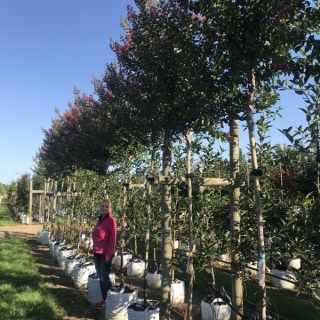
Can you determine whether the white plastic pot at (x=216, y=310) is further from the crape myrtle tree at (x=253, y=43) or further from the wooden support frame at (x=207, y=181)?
the crape myrtle tree at (x=253, y=43)

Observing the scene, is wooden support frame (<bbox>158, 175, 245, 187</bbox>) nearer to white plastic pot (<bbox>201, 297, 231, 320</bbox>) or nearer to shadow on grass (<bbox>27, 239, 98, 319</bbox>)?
white plastic pot (<bbox>201, 297, 231, 320</bbox>)

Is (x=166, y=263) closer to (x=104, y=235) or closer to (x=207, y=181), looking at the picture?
(x=207, y=181)

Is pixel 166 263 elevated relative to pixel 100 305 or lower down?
elevated

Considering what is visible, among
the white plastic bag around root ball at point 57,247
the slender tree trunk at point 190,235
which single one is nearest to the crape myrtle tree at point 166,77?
the slender tree trunk at point 190,235

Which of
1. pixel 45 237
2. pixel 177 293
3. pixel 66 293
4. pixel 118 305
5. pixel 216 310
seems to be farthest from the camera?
pixel 45 237

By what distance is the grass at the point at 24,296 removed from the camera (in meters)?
4.63

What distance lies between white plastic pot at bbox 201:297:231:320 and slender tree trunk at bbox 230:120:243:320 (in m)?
0.91

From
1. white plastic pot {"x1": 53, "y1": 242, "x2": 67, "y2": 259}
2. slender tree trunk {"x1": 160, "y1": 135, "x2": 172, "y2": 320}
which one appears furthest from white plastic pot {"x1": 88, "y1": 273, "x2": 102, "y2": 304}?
white plastic pot {"x1": 53, "y1": 242, "x2": 67, "y2": 259}

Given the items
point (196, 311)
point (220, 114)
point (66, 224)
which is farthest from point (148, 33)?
point (66, 224)

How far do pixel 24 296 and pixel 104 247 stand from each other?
4.50 ft

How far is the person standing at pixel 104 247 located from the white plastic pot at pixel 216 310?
1524 mm

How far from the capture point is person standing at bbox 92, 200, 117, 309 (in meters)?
5.25

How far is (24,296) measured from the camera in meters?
5.25

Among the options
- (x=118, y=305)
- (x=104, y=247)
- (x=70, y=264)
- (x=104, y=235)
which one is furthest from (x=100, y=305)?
(x=70, y=264)
